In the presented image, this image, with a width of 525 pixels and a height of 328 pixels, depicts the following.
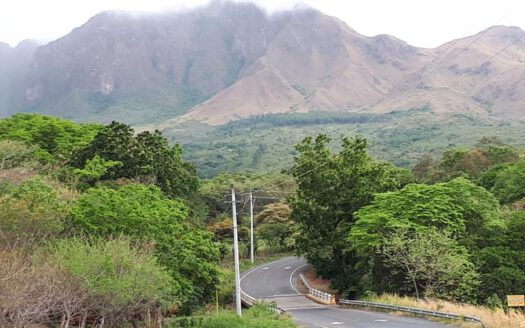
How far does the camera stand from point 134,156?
38.2 m

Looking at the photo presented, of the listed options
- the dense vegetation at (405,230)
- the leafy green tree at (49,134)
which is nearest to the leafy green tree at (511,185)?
the dense vegetation at (405,230)

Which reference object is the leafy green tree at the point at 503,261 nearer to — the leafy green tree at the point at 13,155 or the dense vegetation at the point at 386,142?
the leafy green tree at the point at 13,155

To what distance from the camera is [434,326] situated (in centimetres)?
2206

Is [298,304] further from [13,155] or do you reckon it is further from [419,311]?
[13,155]

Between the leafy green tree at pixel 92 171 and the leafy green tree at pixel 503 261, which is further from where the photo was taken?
the leafy green tree at pixel 92 171

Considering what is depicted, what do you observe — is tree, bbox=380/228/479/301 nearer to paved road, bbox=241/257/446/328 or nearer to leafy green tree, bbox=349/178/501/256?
leafy green tree, bbox=349/178/501/256

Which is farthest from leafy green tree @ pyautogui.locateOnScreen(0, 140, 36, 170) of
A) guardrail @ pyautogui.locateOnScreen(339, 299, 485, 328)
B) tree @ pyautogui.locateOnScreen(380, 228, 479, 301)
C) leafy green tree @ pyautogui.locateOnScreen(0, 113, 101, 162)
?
tree @ pyautogui.locateOnScreen(380, 228, 479, 301)

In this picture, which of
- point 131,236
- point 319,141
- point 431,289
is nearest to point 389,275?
point 431,289

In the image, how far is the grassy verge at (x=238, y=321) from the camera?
2498 centimetres

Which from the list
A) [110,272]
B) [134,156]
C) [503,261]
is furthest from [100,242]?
[503,261]

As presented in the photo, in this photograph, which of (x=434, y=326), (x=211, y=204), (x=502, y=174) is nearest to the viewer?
(x=434, y=326)

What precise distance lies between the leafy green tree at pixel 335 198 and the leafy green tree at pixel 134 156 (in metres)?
10.1

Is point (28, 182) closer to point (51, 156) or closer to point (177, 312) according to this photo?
point (177, 312)

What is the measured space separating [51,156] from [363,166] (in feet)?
80.0
